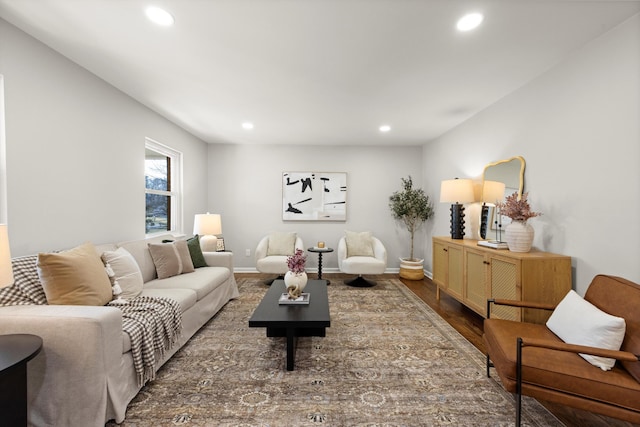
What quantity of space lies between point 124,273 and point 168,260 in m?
0.72

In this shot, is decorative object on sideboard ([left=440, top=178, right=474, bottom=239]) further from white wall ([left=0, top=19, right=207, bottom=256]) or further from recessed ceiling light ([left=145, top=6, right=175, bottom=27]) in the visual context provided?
white wall ([left=0, top=19, right=207, bottom=256])

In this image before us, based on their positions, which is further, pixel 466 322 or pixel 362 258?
pixel 362 258

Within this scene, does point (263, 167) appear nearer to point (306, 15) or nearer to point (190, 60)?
point (190, 60)

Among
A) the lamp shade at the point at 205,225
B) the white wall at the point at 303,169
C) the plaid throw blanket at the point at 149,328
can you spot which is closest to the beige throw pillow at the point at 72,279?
the plaid throw blanket at the point at 149,328

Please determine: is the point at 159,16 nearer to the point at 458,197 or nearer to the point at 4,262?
the point at 4,262

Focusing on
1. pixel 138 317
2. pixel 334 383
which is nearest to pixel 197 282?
pixel 138 317

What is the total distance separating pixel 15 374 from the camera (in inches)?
50.8

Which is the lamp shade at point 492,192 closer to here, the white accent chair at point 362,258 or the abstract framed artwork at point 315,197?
the white accent chair at point 362,258

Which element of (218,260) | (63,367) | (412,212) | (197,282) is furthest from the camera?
(412,212)

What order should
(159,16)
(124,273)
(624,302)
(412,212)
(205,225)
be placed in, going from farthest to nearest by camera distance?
1. (412,212)
2. (205,225)
3. (124,273)
4. (159,16)
5. (624,302)

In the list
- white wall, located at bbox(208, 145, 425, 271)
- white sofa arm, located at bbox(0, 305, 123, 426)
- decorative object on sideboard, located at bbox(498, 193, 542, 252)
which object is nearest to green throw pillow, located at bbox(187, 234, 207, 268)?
white wall, located at bbox(208, 145, 425, 271)

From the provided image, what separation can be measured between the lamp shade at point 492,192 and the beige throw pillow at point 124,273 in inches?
148

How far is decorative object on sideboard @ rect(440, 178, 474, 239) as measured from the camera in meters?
3.52

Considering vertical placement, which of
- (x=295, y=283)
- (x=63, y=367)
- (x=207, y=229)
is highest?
(x=207, y=229)
